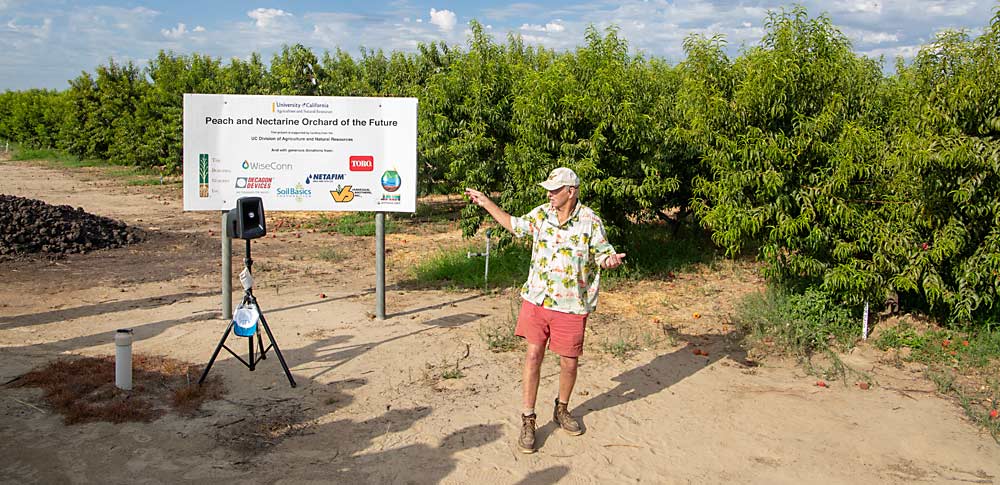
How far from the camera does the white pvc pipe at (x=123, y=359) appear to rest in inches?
243

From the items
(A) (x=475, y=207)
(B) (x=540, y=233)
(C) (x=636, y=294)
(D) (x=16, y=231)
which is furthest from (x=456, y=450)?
(D) (x=16, y=231)

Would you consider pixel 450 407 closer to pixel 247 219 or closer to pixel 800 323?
pixel 247 219

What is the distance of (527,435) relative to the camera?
17.8 feet

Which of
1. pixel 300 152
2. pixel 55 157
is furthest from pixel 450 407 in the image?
pixel 55 157

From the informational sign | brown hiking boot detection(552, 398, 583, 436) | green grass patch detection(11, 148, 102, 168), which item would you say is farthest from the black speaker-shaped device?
green grass patch detection(11, 148, 102, 168)

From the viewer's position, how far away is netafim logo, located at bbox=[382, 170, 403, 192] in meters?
A: 8.84

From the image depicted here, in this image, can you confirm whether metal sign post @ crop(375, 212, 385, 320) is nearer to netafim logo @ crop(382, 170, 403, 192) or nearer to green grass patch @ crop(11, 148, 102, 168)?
netafim logo @ crop(382, 170, 403, 192)

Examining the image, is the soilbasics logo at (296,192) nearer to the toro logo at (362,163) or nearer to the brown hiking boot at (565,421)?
the toro logo at (362,163)

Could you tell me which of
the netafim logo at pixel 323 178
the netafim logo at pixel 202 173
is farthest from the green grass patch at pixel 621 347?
the netafim logo at pixel 202 173

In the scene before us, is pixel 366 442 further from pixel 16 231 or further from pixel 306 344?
pixel 16 231

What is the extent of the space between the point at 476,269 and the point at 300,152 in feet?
12.5

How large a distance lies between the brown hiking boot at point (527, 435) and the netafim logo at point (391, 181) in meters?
4.04

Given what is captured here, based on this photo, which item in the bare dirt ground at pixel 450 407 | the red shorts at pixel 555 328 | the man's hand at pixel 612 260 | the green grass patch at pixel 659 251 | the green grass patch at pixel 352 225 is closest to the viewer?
the bare dirt ground at pixel 450 407

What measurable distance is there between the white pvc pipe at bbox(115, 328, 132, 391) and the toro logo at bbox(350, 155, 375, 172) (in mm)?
3215
